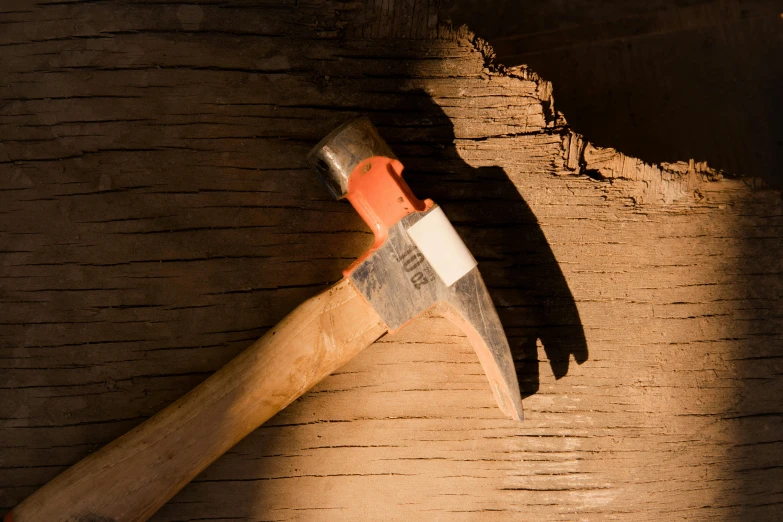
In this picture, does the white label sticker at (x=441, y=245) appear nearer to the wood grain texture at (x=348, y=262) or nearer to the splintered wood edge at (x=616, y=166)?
the wood grain texture at (x=348, y=262)

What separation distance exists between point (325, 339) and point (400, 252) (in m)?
0.37

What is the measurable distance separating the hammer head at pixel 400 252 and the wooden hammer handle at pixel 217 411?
0.09 m

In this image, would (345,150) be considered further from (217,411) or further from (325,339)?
(217,411)

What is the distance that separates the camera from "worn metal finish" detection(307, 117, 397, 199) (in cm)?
152

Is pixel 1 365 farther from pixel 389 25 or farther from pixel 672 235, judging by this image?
pixel 672 235

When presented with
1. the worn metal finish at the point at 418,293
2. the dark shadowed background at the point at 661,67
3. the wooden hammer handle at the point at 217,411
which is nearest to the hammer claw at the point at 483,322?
the worn metal finish at the point at 418,293

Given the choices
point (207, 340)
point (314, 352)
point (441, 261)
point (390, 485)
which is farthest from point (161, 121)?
point (390, 485)

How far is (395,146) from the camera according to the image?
181cm

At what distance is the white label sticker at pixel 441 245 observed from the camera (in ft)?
5.00

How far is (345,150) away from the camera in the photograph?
152 cm

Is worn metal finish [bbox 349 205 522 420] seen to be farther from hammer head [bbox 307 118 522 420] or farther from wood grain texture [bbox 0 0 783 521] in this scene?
wood grain texture [bbox 0 0 783 521]

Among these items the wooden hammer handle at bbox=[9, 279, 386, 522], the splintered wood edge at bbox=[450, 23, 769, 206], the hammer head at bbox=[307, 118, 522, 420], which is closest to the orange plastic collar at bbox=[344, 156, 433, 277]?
the hammer head at bbox=[307, 118, 522, 420]

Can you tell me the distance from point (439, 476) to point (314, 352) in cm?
74

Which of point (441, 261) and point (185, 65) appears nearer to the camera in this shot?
point (441, 261)
